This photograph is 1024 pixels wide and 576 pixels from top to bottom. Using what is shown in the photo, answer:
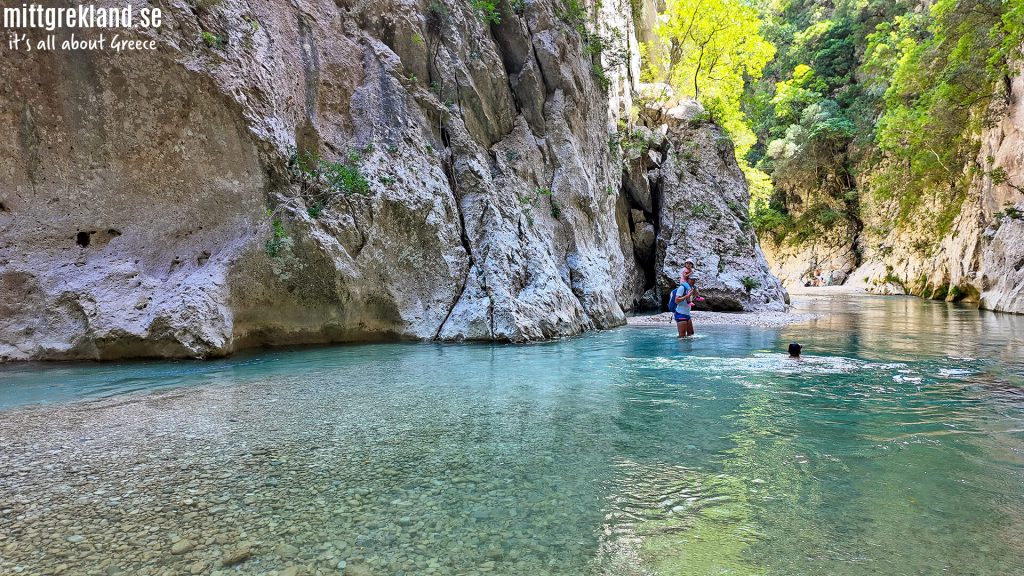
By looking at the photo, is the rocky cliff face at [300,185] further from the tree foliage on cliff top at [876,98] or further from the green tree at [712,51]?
the tree foliage on cliff top at [876,98]

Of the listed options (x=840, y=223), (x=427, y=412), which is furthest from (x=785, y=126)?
(x=427, y=412)

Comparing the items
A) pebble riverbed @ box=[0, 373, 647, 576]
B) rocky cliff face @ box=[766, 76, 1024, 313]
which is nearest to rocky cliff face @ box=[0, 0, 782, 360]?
pebble riverbed @ box=[0, 373, 647, 576]

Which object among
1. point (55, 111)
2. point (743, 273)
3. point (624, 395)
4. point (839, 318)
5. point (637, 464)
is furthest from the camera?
point (743, 273)

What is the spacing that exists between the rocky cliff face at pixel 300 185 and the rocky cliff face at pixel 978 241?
1343 cm

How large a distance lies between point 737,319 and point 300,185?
1242 cm

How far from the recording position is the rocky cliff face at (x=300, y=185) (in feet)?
23.7

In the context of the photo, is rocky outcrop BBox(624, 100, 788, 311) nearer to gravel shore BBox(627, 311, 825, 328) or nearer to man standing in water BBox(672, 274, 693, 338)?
gravel shore BBox(627, 311, 825, 328)

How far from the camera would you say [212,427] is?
389cm

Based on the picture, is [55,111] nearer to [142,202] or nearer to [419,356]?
[142,202]

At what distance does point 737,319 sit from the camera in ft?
47.9

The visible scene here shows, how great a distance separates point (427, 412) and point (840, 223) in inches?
1642

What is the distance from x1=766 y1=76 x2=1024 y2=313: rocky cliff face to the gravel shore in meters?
6.52

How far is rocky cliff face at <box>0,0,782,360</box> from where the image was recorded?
7230 mm

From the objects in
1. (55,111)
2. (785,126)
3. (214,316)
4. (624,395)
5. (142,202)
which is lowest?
(624,395)
